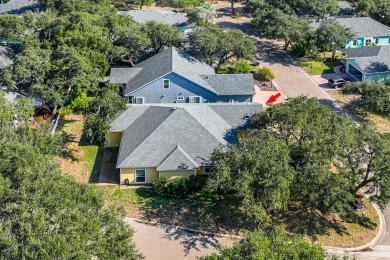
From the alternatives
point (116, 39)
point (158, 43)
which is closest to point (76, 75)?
point (116, 39)

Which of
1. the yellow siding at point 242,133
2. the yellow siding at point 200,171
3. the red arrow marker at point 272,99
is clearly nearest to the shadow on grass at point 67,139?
the yellow siding at point 200,171

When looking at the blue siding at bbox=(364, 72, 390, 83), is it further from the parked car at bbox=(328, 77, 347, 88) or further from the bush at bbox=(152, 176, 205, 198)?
the bush at bbox=(152, 176, 205, 198)

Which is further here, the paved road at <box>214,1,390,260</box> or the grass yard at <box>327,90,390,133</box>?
the paved road at <box>214,1,390,260</box>

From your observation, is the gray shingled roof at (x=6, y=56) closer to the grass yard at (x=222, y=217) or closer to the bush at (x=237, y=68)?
the grass yard at (x=222, y=217)

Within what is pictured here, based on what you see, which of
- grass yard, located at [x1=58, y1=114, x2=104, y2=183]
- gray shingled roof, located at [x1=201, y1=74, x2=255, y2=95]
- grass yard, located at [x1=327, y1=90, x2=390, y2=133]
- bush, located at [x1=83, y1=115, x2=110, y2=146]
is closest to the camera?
grass yard, located at [x1=58, y1=114, x2=104, y2=183]

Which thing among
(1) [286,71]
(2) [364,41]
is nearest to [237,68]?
(1) [286,71]

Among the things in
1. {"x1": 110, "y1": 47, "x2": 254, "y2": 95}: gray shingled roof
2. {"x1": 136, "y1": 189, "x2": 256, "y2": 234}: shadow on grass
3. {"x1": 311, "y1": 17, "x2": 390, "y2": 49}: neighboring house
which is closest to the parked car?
{"x1": 110, "y1": 47, "x2": 254, "y2": 95}: gray shingled roof
